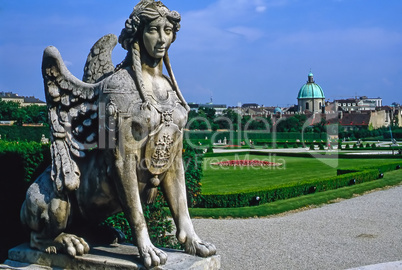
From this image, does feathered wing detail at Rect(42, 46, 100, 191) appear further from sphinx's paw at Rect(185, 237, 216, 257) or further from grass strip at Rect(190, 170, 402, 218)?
grass strip at Rect(190, 170, 402, 218)

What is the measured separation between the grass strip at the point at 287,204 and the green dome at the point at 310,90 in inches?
4788

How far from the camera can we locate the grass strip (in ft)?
39.2

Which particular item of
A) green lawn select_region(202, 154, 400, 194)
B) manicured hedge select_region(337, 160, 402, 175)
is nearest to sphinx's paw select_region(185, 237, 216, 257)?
Answer: green lawn select_region(202, 154, 400, 194)

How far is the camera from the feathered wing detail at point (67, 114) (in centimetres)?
428

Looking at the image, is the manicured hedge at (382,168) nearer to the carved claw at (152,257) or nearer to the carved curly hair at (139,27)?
the carved curly hair at (139,27)

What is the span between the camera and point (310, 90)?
137250mm

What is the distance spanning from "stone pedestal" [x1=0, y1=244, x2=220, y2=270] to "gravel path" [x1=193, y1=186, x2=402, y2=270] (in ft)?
11.3

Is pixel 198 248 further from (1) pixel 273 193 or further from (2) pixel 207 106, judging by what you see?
(2) pixel 207 106

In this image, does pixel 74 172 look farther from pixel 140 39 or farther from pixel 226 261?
pixel 226 261

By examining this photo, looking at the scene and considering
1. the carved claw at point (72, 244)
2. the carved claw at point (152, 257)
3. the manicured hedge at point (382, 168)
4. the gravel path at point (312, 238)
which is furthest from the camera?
the manicured hedge at point (382, 168)

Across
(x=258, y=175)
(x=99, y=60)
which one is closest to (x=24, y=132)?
(x=258, y=175)

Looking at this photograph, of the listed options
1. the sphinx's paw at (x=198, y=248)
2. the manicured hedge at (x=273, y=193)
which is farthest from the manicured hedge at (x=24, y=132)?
the sphinx's paw at (x=198, y=248)

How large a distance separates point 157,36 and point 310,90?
13688 cm

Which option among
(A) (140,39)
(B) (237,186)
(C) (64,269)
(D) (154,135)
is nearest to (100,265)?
(C) (64,269)
